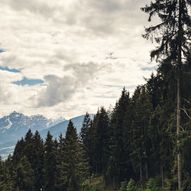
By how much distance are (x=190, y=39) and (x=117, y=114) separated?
5733 centimetres

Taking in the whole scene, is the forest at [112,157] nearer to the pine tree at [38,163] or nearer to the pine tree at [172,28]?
the pine tree at [38,163]

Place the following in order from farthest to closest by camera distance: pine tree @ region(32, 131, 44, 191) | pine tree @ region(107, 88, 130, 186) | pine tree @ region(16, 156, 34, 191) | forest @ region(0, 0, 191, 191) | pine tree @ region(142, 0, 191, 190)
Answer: pine tree @ region(32, 131, 44, 191), pine tree @ region(16, 156, 34, 191), pine tree @ region(107, 88, 130, 186), forest @ region(0, 0, 191, 191), pine tree @ region(142, 0, 191, 190)

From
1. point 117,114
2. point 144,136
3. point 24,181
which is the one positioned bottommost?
point 24,181

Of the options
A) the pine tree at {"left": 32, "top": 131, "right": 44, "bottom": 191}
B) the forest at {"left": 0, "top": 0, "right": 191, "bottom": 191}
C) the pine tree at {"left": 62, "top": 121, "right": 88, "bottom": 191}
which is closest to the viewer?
the forest at {"left": 0, "top": 0, "right": 191, "bottom": 191}

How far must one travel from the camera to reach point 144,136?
225 ft

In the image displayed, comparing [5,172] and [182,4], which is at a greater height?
[182,4]

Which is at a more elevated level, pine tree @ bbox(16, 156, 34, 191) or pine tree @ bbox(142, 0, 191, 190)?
pine tree @ bbox(142, 0, 191, 190)

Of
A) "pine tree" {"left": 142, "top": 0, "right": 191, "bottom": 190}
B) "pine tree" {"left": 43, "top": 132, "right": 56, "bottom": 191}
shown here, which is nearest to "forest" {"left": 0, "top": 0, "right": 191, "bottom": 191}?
"pine tree" {"left": 43, "top": 132, "right": 56, "bottom": 191}

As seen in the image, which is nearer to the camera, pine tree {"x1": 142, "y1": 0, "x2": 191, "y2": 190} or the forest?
pine tree {"x1": 142, "y1": 0, "x2": 191, "y2": 190}

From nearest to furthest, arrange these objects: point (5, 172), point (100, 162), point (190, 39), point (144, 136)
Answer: point (190, 39), point (144, 136), point (5, 172), point (100, 162)

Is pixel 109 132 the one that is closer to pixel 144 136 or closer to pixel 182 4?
pixel 144 136

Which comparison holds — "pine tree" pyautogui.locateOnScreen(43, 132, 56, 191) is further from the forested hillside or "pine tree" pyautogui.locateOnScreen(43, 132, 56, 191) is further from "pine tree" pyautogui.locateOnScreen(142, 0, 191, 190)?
"pine tree" pyautogui.locateOnScreen(142, 0, 191, 190)

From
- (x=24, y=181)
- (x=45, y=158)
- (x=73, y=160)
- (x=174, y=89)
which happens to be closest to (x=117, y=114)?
(x=73, y=160)

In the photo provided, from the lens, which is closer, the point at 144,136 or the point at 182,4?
the point at 182,4
